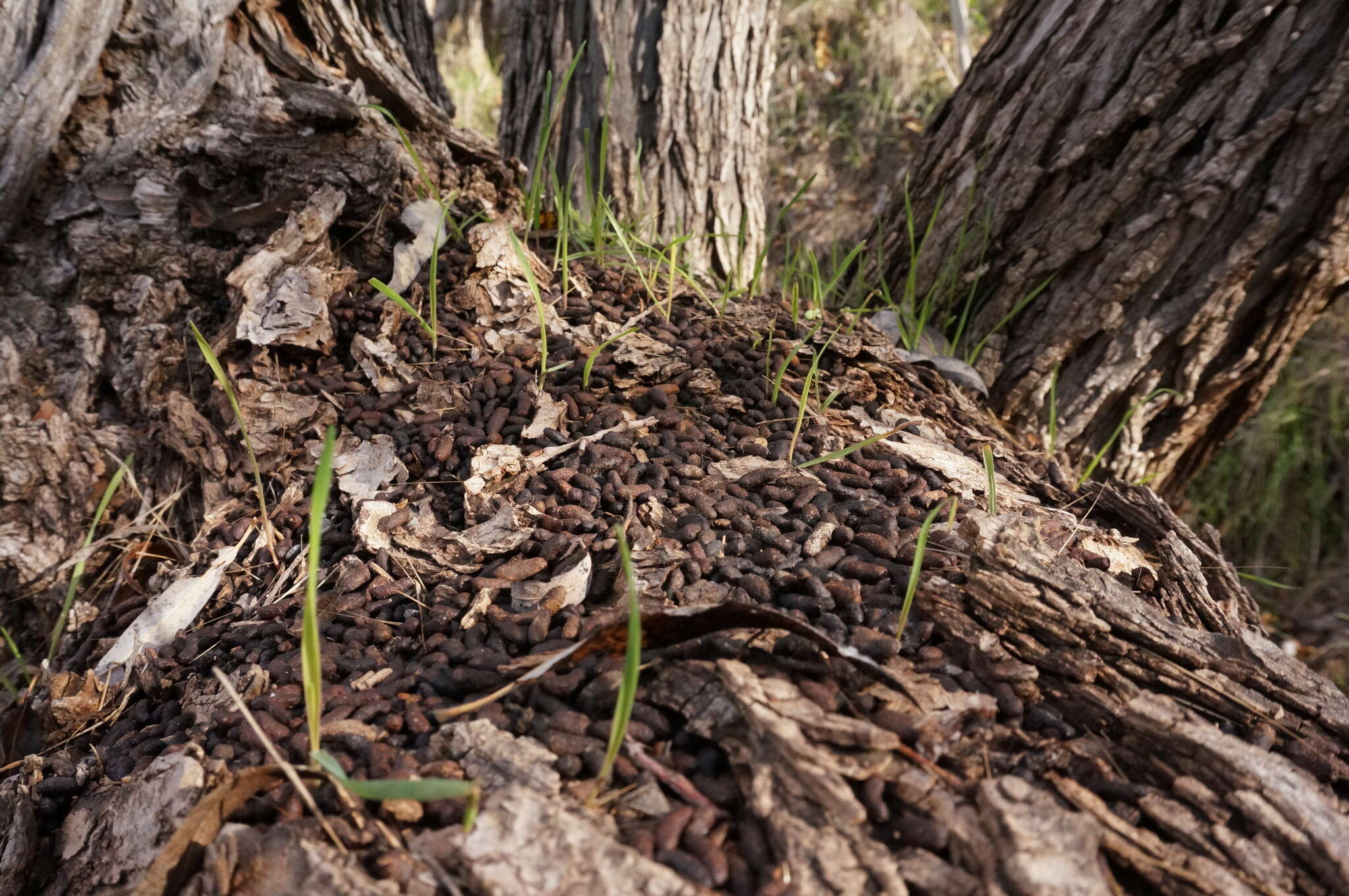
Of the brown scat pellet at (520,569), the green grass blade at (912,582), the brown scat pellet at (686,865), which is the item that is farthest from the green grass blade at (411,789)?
the green grass blade at (912,582)

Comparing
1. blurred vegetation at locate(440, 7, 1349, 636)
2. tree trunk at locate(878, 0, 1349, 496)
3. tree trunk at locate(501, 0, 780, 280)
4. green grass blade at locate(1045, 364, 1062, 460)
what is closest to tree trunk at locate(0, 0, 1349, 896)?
green grass blade at locate(1045, 364, 1062, 460)

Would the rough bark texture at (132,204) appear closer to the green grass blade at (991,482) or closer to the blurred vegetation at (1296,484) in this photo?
the green grass blade at (991,482)

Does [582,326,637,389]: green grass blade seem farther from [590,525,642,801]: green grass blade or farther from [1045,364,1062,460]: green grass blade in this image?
[1045,364,1062,460]: green grass blade

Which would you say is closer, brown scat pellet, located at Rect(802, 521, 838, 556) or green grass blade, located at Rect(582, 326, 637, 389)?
brown scat pellet, located at Rect(802, 521, 838, 556)

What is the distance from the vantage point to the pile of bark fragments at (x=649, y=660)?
1.01 meters

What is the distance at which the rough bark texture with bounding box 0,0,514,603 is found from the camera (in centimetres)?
205

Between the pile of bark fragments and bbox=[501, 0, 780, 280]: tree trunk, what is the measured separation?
1.52 meters

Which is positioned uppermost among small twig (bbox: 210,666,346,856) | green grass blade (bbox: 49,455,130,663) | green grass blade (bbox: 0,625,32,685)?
small twig (bbox: 210,666,346,856)

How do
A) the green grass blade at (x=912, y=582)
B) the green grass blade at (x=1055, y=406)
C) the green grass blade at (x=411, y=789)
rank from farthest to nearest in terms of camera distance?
the green grass blade at (x=1055, y=406), the green grass blade at (x=912, y=582), the green grass blade at (x=411, y=789)

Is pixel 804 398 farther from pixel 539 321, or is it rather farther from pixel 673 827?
pixel 673 827

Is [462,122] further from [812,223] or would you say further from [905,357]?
[905,357]

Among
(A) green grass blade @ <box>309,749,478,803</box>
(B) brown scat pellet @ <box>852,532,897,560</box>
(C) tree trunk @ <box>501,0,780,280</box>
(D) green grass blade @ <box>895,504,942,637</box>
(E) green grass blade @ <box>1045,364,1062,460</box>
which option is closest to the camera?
(A) green grass blade @ <box>309,749,478,803</box>

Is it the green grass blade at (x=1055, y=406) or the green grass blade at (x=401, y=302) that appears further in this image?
the green grass blade at (x=1055, y=406)

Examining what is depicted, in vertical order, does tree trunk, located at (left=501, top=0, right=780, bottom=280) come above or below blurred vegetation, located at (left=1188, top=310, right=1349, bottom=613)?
above
